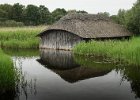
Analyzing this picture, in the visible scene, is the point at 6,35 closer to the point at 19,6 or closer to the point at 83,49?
the point at 83,49

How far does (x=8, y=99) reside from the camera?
13.2 meters

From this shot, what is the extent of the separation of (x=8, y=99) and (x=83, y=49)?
608 inches

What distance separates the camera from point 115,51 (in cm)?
2411

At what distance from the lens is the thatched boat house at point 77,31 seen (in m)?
32.4

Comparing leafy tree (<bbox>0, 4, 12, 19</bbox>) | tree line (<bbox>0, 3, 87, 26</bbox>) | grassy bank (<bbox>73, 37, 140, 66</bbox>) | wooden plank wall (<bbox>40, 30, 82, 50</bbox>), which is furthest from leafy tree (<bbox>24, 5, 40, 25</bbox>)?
grassy bank (<bbox>73, 37, 140, 66</bbox>)

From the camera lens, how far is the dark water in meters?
14.0

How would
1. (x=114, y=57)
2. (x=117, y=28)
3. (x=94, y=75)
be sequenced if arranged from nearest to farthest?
(x=94, y=75) → (x=114, y=57) → (x=117, y=28)

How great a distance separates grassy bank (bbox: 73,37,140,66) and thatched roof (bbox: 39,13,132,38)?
3.58m

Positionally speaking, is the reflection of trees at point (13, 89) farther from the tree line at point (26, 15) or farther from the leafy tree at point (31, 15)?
the leafy tree at point (31, 15)

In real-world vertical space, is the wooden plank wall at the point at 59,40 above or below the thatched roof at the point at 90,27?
below

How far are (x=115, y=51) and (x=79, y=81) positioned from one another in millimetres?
7821

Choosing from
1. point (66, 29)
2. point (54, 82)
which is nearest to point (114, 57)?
point (54, 82)

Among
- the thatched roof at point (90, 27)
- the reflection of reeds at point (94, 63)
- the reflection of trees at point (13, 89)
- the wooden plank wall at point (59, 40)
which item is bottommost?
the reflection of trees at point (13, 89)

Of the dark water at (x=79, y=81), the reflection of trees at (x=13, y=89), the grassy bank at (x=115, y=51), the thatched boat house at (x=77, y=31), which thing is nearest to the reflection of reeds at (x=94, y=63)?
the dark water at (x=79, y=81)
